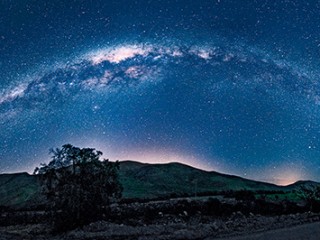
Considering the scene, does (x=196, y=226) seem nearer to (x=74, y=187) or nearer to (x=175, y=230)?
(x=175, y=230)

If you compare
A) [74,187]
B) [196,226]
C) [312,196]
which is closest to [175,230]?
[196,226]

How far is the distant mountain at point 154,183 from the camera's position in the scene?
381 ft

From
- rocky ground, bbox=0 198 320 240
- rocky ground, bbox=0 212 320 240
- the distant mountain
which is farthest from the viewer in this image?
the distant mountain

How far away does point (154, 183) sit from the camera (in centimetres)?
13388

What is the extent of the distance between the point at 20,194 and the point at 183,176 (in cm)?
5828

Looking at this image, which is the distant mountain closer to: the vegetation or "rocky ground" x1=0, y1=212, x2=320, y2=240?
the vegetation

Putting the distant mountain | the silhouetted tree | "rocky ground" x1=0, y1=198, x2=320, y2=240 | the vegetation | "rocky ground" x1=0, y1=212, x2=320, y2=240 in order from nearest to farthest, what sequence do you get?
"rocky ground" x1=0, y1=198, x2=320, y2=240 → "rocky ground" x1=0, y1=212, x2=320, y2=240 → the silhouetted tree → the vegetation → the distant mountain

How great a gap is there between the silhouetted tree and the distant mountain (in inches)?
3092

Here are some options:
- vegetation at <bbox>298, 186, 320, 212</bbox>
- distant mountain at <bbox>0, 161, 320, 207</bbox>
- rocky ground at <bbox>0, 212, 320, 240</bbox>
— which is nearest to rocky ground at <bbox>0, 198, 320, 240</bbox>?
rocky ground at <bbox>0, 212, 320, 240</bbox>

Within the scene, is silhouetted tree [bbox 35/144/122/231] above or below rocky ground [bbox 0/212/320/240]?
above

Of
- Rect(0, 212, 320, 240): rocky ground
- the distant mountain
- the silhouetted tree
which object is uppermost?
the distant mountain

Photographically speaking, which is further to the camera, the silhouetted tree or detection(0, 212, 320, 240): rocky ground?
the silhouetted tree

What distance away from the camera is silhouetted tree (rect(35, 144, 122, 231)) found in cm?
2603

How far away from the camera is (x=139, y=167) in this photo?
15888 centimetres
